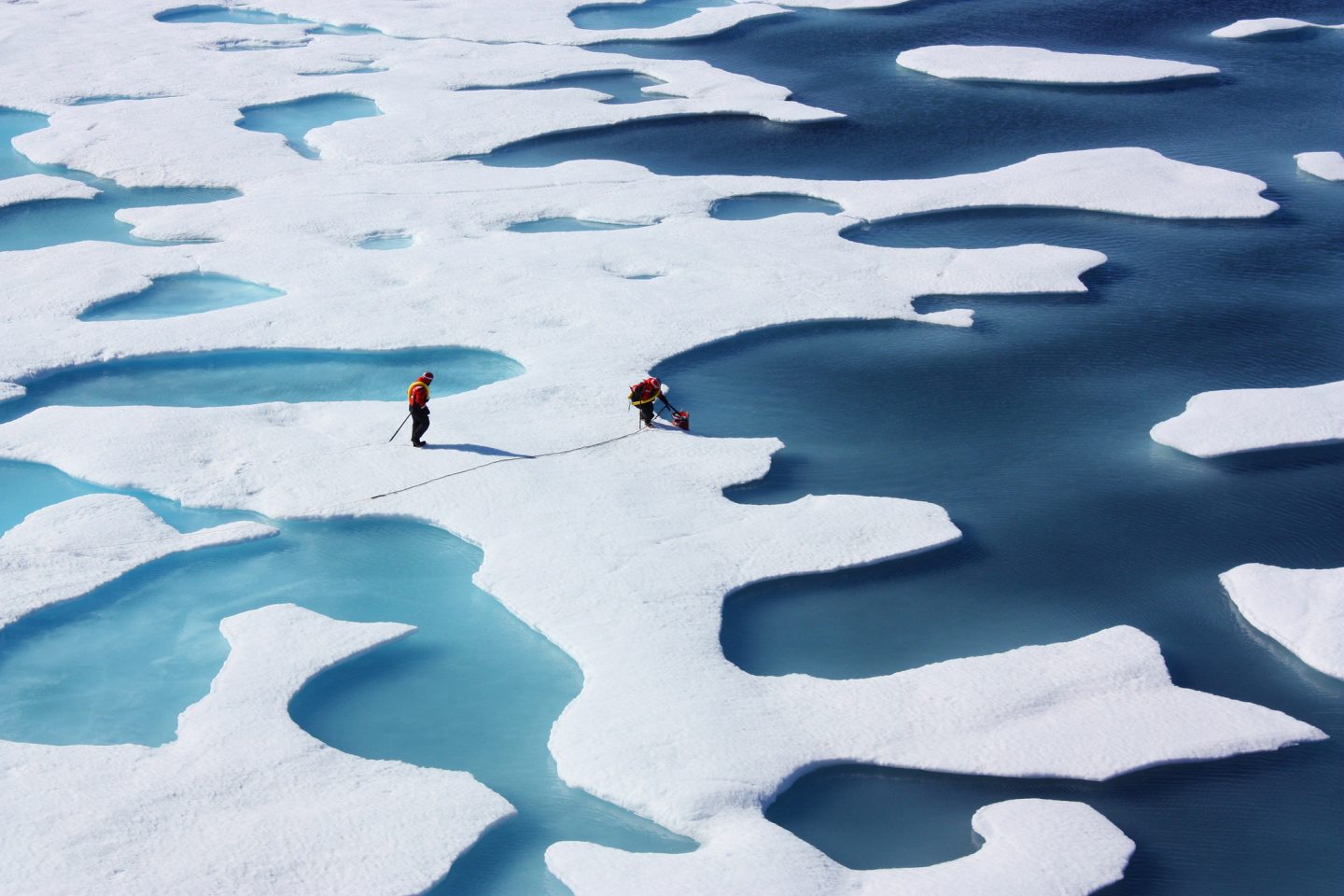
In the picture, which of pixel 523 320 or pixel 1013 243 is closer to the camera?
pixel 523 320

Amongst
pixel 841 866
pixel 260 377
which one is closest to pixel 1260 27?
pixel 260 377

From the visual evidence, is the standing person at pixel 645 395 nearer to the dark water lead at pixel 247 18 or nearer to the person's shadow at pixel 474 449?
the person's shadow at pixel 474 449

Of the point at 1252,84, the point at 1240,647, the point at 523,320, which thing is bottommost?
the point at 1240,647

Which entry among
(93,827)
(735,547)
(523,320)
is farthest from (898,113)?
(93,827)

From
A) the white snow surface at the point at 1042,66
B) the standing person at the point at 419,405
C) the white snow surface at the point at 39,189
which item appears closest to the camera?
the standing person at the point at 419,405

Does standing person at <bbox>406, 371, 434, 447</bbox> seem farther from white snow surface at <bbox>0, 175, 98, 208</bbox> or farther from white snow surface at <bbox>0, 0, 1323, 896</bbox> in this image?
Result: white snow surface at <bbox>0, 175, 98, 208</bbox>

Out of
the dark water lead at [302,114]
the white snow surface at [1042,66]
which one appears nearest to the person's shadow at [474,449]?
the dark water lead at [302,114]

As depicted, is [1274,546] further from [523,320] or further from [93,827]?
[93,827]
